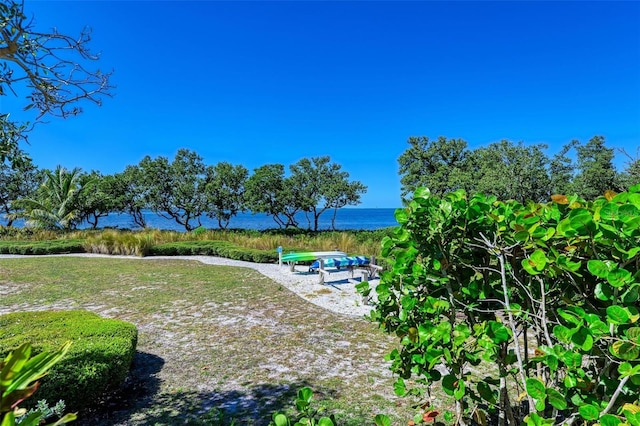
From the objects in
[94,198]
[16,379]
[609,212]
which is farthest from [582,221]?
[94,198]

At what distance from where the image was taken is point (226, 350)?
489cm

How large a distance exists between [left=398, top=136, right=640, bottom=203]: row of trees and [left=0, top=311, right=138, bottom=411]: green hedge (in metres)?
16.2

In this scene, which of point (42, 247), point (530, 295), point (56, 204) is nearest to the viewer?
point (530, 295)

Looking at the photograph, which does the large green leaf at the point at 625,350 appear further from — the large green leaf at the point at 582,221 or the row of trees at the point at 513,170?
the row of trees at the point at 513,170

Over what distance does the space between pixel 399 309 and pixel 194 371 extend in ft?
11.4

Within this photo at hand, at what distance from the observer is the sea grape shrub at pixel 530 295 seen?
43.8 inches

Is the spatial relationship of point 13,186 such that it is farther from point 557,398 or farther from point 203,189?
point 557,398

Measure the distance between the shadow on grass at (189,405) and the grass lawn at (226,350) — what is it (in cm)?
1

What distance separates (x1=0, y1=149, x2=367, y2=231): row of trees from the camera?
2516 centimetres

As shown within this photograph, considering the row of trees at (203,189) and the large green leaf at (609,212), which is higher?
the row of trees at (203,189)

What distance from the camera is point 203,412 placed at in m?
3.29

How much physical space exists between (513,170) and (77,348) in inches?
805

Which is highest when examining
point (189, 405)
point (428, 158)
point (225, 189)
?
point (428, 158)

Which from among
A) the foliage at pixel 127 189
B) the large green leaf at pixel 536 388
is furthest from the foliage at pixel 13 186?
the large green leaf at pixel 536 388
